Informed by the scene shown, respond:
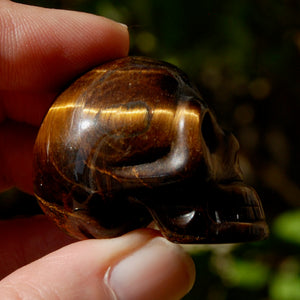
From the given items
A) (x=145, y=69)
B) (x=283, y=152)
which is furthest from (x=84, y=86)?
(x=283, y=152)

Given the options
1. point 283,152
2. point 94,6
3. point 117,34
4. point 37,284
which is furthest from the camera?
point 283,152

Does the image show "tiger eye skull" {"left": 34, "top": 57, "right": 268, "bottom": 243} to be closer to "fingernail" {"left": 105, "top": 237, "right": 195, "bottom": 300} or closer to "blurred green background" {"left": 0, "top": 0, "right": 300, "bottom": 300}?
"fingernail" {"left": 105, "top": 237, "right": 195, "bottom": 300}

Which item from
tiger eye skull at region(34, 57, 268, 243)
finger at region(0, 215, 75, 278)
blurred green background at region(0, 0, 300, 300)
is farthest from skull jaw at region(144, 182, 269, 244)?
blurred green background at region(0, 0, 300, 300)

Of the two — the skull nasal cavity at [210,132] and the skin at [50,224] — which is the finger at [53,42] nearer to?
the skin at [50,224]

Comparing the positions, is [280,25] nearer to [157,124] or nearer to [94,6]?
[94,6]

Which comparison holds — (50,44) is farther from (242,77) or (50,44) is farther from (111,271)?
(242,77)

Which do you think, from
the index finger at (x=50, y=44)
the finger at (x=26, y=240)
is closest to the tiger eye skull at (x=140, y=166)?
the index finger at (x=50, y=44)

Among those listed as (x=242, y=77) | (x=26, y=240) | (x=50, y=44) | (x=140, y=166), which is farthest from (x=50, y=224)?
(x=242, y=77)
